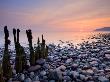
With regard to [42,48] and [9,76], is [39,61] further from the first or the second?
[9,76]

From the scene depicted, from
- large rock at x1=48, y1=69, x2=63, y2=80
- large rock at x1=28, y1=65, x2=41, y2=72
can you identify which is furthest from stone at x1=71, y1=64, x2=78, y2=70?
large rock at x1=48, y1=69, x2=63, y2=80

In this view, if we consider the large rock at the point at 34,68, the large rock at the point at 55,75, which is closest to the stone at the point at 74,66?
the large rock at the point at 34,68

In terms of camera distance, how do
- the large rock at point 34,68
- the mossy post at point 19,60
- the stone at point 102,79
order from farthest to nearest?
1. the large rock at point 34,68
2. the mossy post at point 19,60
3. the stone at point 102,79

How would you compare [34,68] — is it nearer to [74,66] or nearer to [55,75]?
[74,66]

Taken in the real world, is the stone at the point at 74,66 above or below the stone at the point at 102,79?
above

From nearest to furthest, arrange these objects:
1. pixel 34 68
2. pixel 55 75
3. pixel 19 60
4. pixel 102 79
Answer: pixel 102 79 < pixel 55 75 < pixel 19 60 < pixel 34 68

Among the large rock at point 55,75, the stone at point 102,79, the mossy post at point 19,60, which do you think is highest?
the mossy post at point 19,60

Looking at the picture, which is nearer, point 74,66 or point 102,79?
point 102,79

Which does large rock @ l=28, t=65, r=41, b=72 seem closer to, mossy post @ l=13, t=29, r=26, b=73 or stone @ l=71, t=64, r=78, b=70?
mossy post @ l=13, t=29, r=26, b=73

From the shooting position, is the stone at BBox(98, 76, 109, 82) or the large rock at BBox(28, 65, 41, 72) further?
the large rock at BBox(28, 65, 41, 72)

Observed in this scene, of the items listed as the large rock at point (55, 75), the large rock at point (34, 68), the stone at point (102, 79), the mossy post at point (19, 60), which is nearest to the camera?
the stone at point (102, 79)

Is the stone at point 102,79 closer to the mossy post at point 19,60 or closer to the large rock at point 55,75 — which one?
the large rock at point 55,75

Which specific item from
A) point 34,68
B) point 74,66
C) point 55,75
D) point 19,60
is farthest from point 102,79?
point 19,60

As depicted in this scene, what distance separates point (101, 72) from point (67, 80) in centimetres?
241
